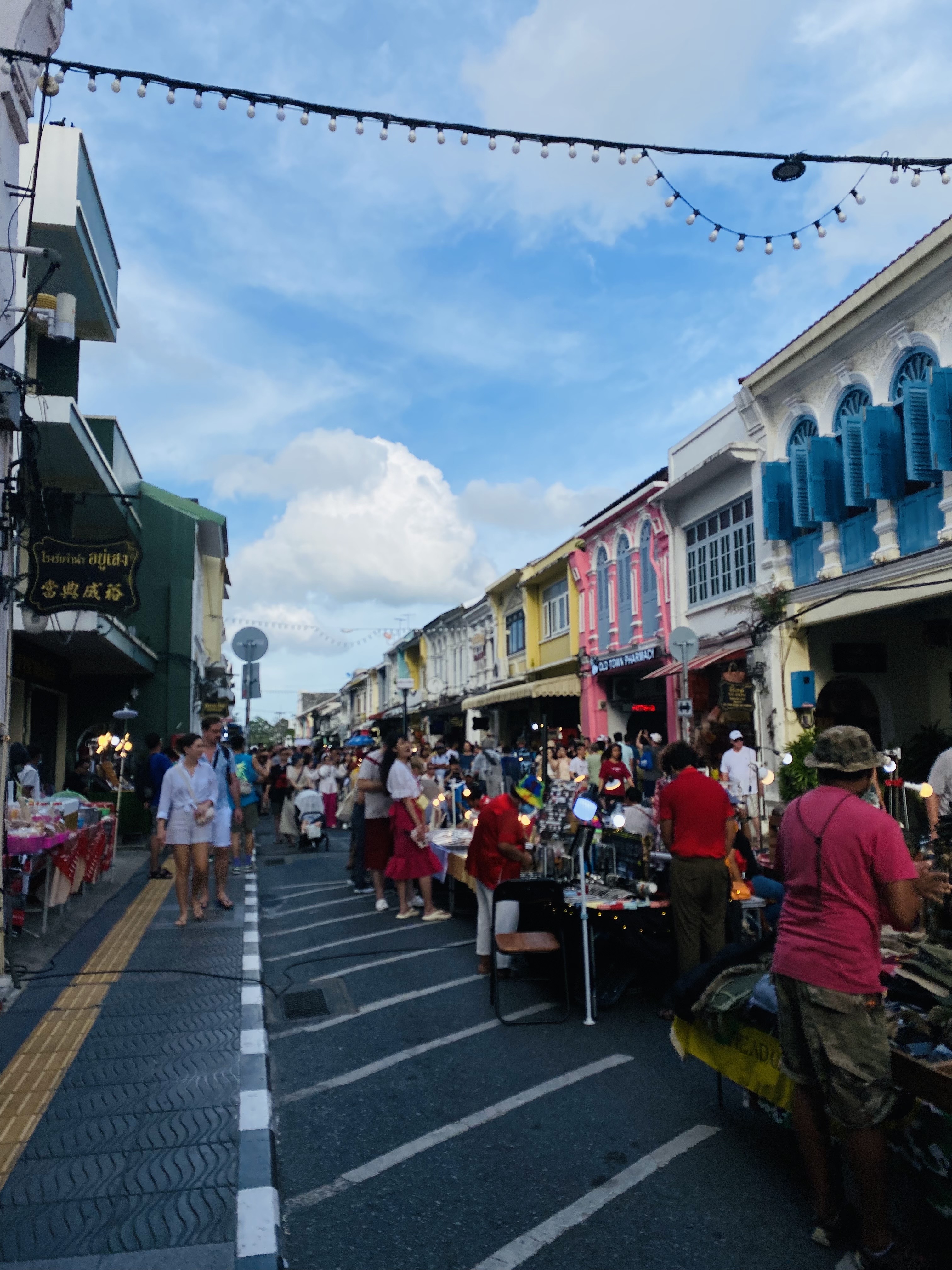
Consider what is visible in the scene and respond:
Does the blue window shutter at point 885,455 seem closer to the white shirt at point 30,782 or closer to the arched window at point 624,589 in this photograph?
the arched window at point 624,589

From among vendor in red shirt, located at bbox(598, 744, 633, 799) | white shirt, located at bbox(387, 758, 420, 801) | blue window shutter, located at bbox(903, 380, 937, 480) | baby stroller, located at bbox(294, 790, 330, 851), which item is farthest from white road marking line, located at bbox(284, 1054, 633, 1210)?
baby stroller, located at bbox(294, 790, 330, 851)

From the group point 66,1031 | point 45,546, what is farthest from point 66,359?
point 66,1031

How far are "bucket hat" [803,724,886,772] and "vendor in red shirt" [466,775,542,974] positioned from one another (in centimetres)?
376

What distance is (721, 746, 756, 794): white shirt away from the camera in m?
13.1

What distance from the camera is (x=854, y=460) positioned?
14.0 metres

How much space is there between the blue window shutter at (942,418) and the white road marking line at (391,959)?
8464mm

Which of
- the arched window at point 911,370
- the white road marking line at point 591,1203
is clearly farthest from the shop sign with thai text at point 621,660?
the white road marking line at point 591,1203

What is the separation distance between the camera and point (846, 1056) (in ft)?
10.5

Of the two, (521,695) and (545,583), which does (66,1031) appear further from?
(545,583)

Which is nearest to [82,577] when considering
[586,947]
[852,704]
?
[586,947]

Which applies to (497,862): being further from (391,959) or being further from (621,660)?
(621,660)

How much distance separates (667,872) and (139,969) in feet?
13.3

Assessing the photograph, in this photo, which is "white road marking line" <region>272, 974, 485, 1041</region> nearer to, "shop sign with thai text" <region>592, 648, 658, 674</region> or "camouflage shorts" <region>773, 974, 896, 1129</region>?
"camouflage shorts" <region>773, 974, 896, 1129</region>

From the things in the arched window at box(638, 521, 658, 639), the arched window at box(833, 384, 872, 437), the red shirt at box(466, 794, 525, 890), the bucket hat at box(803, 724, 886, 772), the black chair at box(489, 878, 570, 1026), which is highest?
the arched window at box(833, 384, 872, 437)
